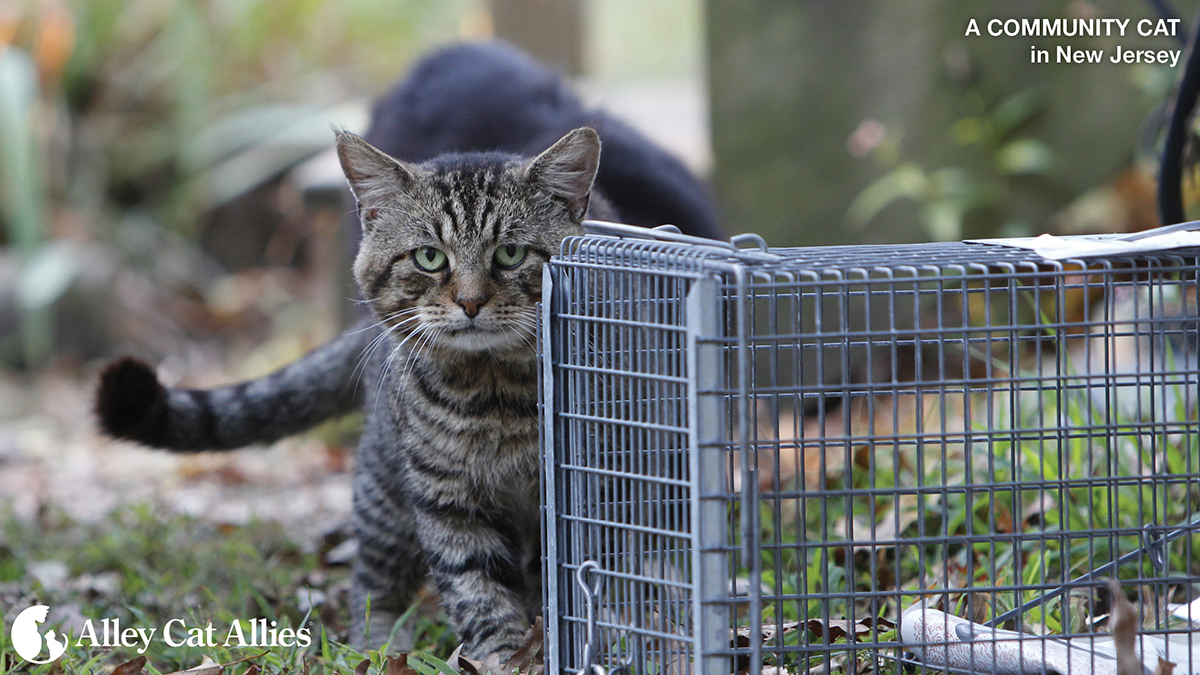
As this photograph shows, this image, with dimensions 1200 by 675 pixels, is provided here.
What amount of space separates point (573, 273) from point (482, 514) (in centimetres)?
57

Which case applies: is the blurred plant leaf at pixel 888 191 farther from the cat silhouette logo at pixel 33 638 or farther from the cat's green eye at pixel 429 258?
the cat silhouette logo at pixel 33 638

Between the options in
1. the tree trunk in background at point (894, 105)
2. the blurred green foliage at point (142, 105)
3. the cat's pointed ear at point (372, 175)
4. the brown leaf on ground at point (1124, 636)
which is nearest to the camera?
the brown leaf on ground at point (1124, 636)

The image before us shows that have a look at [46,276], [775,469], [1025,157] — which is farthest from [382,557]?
[46,276]

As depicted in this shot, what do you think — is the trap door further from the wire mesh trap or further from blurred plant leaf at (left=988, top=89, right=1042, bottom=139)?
blurred plant leaf at (left=988, top=89, right=1042, bottom=139)

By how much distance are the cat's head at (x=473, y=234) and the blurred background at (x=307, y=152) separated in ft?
3.83

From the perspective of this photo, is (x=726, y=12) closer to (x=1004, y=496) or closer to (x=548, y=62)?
(x=548, y=62)

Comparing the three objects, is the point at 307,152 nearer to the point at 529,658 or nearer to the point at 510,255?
the point at 510,255

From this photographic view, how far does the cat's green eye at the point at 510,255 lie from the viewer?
2057 mm

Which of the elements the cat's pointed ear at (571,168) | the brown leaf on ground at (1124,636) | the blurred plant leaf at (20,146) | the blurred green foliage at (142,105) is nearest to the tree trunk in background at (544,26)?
the blurred green foliage at (142,105)

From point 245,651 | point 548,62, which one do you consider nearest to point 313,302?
point 548,62

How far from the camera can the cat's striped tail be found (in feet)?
7.98

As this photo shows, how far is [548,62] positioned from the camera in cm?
541

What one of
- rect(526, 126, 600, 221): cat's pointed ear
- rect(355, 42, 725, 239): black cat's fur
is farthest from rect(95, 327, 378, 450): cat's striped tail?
rect(355, 42, 725, 239): black cat's fur

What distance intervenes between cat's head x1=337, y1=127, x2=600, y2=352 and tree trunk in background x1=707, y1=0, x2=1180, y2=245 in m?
2.51
